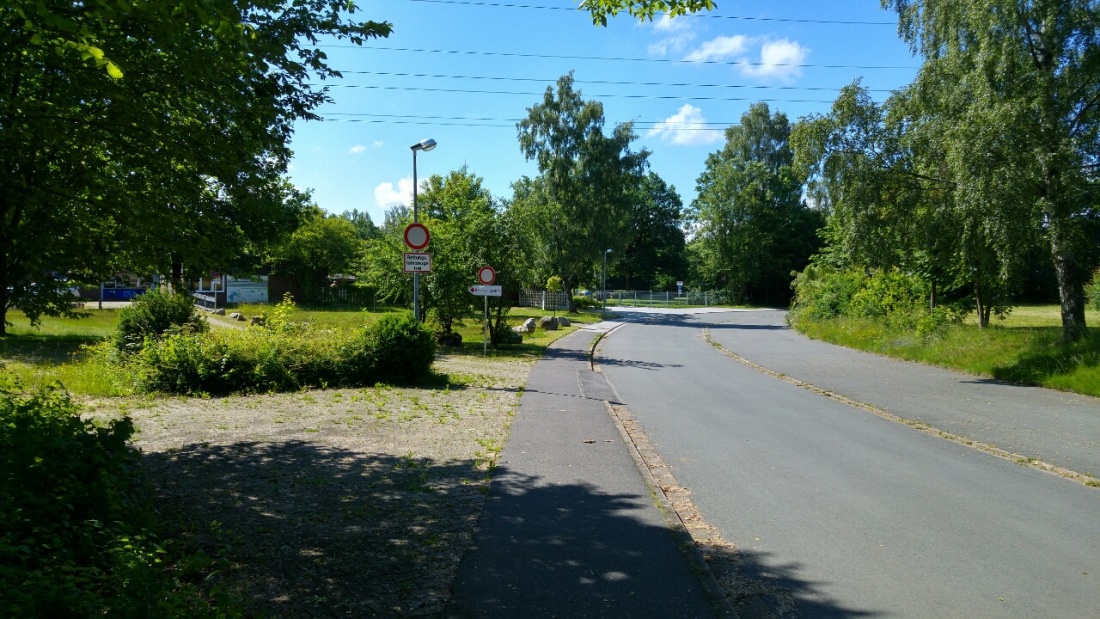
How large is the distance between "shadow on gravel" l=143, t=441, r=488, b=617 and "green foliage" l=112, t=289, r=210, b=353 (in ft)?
24.7

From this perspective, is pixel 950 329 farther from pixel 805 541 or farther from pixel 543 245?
pixel 543 245

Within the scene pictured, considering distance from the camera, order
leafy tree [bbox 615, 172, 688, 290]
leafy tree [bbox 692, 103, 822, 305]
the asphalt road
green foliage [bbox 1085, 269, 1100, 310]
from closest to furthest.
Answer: the asphalt road < green foliage [bbox 1085, 269, 1100, 310] < leafy tree [bbox 692, 103, 822, 305] < leafy tree [bbox 615, 172, 688, 290]

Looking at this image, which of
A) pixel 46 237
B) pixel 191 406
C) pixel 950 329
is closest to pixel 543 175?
pixel 950 329

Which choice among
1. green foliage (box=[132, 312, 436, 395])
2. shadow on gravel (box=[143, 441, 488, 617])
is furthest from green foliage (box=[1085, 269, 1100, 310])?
shadow on gravel (box=[143, 441, 488, 617])

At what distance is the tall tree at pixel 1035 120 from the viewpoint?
46.2 feet

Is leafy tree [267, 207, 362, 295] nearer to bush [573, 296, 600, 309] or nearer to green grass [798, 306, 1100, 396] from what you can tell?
bush [573, 296, 600, 309]

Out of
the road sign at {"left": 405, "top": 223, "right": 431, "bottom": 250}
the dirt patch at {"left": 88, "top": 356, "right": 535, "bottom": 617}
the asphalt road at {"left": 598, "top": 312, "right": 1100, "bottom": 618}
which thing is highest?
the road sign at {"left": 405, "top": 223, "right": 431, "bottom": 250}

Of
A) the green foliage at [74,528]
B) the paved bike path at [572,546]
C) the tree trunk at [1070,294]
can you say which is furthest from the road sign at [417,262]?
the tree trunk at [1070,294]

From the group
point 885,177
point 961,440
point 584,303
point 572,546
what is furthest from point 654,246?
point 572,546

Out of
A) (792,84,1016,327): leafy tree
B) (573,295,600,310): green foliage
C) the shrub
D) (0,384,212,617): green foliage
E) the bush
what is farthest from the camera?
the bush

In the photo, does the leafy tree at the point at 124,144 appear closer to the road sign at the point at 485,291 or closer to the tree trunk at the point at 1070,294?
the road sign at the point at 485,291

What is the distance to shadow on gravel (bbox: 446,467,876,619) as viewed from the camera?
3863 mm

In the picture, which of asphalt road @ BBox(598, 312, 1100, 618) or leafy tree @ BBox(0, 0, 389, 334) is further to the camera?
leafy tree @ BBox(0, 0, 389, 334)

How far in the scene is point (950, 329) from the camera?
66.4ft
